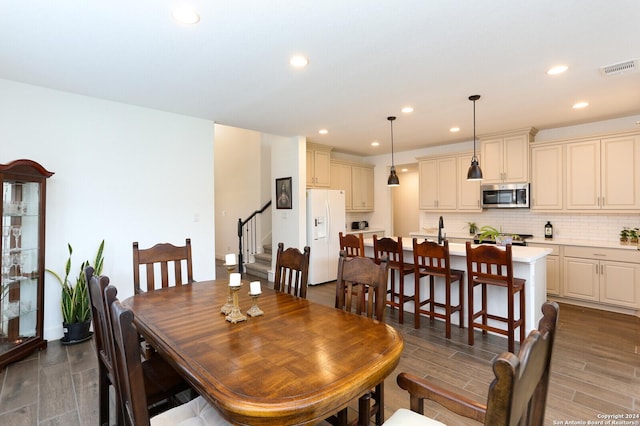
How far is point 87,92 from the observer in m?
3.29

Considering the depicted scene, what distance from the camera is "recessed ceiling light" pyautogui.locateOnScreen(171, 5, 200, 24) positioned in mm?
1923

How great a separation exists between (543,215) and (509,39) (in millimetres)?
3695

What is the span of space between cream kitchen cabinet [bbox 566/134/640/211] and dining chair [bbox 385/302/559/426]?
178 inches

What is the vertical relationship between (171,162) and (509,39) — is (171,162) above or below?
below

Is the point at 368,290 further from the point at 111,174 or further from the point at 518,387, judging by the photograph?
the point at 111,174

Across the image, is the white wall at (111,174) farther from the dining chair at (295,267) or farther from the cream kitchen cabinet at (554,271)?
the cream kitchen cabinet at (554,271)

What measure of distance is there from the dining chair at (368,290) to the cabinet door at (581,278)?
3.80 metres

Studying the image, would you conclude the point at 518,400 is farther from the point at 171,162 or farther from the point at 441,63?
the point at 171,162

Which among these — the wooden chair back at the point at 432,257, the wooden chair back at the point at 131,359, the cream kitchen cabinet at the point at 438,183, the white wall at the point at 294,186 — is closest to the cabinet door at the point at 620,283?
the cream kitchen cabinet at the point at 438,183

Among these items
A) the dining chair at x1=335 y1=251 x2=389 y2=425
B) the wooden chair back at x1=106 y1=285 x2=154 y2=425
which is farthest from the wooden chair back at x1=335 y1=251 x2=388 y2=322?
the wooden chair back at x1=106 y1=285 x2=154 y2=425

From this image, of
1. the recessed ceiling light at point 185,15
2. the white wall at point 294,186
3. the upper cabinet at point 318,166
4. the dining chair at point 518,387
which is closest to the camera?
the dining chair at point 518,387

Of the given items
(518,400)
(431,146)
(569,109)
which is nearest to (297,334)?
(518,400)

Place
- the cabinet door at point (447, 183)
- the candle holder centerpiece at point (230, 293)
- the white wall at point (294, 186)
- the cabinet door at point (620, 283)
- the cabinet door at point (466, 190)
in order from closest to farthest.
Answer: the candle holder centerpiece at point (230, 293)
the cabinet door at point (620, 283)
the white wall at point (294, 186)
the cabinet door at point (466, 190)
the cabinet door at point (447, 183)

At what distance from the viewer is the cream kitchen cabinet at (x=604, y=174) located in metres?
4.03
